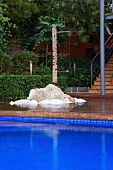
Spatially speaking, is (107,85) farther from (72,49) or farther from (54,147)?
(54,147)

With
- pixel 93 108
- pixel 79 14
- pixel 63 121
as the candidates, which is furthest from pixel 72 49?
pixel 63 121

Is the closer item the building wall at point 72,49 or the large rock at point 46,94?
the large rock at point 46,94

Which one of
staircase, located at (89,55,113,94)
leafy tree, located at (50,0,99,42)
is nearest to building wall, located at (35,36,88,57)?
leafy tree, located at (50,0,99,42)

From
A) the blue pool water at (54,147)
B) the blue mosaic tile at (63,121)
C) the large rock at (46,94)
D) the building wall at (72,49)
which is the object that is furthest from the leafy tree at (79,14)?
the blue pool water at (54,147)

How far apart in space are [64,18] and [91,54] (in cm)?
237

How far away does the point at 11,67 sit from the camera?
1412cm

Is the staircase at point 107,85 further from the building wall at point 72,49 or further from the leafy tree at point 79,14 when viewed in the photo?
the building wall at point 72,49

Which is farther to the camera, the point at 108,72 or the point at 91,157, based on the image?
the point at 108,72

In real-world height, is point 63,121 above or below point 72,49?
below

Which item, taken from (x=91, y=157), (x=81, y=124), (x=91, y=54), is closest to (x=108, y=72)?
(x=91, y=54)

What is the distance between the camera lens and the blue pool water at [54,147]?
17.4 ft

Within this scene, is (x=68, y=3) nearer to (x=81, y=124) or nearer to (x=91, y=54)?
(x=91, y=54)

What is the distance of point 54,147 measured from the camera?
20.8 ft

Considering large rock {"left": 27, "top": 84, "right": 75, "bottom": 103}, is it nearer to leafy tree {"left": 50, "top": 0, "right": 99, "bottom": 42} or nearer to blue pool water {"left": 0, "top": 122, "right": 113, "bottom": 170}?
blue pool water {"left": 0, "top": 122, "right": 113, "bottom": 170}
